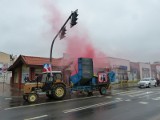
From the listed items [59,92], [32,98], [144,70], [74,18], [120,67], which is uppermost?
[74,18]

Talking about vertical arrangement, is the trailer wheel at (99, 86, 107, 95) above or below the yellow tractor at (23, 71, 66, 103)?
below

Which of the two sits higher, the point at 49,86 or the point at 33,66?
the point at 33,66

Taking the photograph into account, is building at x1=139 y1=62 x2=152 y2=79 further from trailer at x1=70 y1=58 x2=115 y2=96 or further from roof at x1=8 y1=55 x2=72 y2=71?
trailer at x1=70 y1=58 x2=115 y2=96

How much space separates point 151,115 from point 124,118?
5.28 ft

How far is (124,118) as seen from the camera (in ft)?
31.7

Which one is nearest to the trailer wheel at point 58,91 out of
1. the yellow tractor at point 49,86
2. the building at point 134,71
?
the yellow tractor at point 49,86

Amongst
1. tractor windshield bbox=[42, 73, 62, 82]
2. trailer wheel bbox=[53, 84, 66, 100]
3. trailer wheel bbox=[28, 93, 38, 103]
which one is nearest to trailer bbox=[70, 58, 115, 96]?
trailer wheel bbox=[53, 84, 66, 100]

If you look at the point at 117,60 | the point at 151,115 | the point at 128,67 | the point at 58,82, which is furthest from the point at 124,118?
the point at 128,67

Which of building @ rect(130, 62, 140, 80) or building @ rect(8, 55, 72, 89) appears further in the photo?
building @ rect(130, 62, 140, 80)

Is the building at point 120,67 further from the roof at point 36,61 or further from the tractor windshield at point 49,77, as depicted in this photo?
the tractor windshield at point 49,77

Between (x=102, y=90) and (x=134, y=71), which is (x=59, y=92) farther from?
(x=134, y=71)

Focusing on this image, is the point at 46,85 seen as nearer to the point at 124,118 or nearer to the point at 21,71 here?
the point at 124,118

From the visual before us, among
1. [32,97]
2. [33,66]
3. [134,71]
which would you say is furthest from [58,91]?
[134,71]

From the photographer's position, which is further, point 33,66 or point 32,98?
point 33,66
